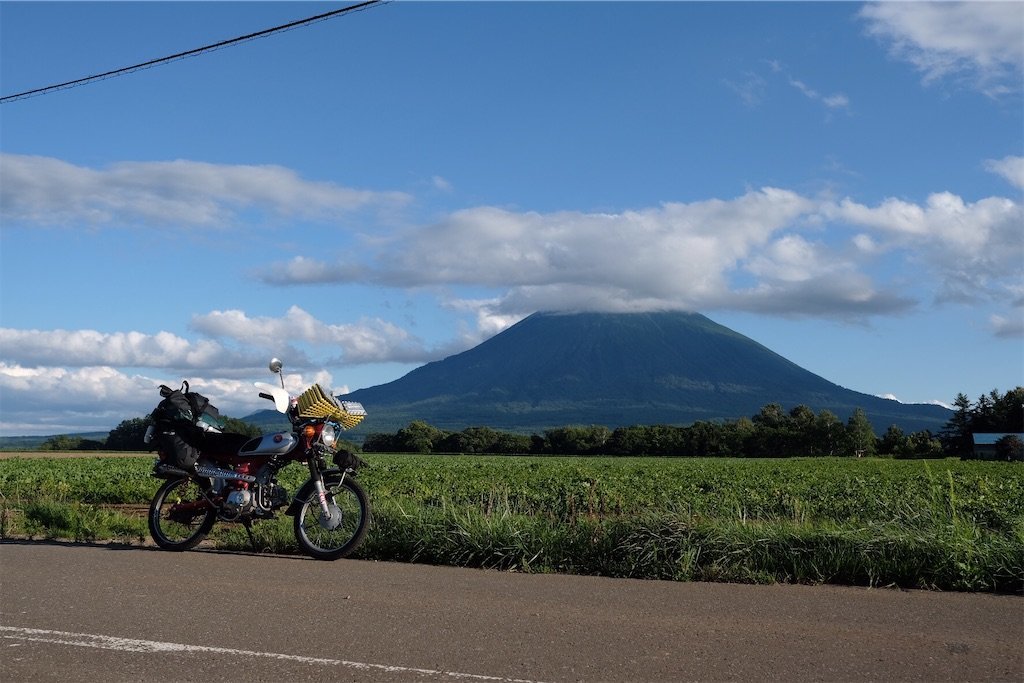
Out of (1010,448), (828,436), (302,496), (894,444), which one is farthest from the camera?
(828,436)

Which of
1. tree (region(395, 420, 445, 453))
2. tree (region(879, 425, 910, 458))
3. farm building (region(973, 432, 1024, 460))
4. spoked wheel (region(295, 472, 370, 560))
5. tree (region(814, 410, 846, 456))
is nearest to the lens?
spoked wheel (region(295, 472, 370, 560))

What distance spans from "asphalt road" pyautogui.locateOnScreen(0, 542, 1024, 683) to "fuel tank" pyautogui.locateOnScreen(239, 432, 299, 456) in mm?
1461

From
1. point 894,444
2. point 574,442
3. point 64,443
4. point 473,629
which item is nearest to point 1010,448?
point 894,444

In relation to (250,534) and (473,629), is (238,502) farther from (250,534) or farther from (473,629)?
(473,629)

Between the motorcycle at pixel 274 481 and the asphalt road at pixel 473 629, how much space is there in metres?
0.91

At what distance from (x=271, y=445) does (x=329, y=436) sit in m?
0.67

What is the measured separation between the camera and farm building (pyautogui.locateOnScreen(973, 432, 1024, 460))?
91200 millimetres

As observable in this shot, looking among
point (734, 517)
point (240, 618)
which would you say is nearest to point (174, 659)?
point (240, 618)

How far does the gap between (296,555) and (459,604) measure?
295 centimetres

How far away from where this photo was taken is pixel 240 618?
21.8 ft

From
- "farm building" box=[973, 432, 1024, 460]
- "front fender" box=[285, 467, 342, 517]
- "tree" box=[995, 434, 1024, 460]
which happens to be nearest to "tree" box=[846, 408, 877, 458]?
"farm building" box=[973, 432, 1024, 460]

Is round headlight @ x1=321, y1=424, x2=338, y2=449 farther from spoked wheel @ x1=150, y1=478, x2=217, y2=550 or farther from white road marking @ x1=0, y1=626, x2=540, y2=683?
white road marking @ x1=0, y1=626, x2=540, y2=683

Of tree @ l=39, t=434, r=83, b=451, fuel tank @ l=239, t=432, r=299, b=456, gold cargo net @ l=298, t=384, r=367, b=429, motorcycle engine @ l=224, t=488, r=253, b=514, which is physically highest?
gold cargo net @ l=298, t=384, r=367, b=429

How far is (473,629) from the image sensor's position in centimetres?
631
